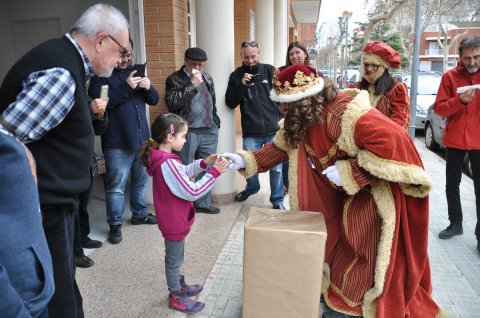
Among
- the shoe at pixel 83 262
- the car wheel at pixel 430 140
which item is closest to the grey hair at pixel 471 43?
the shoe at pixel 83 262

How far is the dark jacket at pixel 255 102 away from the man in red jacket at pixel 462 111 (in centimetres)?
179

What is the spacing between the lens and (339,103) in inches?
97.3

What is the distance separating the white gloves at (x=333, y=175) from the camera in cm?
233

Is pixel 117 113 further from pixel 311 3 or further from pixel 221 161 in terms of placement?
pixel 311 3

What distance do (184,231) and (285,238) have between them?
32.2 inches

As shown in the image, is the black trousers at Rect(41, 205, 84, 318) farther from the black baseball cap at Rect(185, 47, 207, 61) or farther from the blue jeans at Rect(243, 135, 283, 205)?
the blue jeans at Rect(243, 135, 283, 205)

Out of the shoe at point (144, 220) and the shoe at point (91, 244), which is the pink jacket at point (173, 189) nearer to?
the shoe at point (91, 244)

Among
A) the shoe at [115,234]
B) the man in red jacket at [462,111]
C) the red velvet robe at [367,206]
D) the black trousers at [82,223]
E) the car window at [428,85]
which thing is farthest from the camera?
the car window at [428,85]

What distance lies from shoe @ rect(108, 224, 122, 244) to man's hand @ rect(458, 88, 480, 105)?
11.3 feet

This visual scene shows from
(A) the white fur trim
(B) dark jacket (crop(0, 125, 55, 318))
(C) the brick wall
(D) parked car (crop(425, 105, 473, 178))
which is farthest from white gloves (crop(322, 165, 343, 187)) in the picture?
(D) parked car (crop(425, 105, 473, 178))

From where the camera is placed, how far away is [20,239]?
118cm

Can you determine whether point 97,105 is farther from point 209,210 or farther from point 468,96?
point 468,96

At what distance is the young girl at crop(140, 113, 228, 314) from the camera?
258 cm

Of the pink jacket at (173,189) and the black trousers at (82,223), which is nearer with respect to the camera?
the pink jacket at (173,189)
